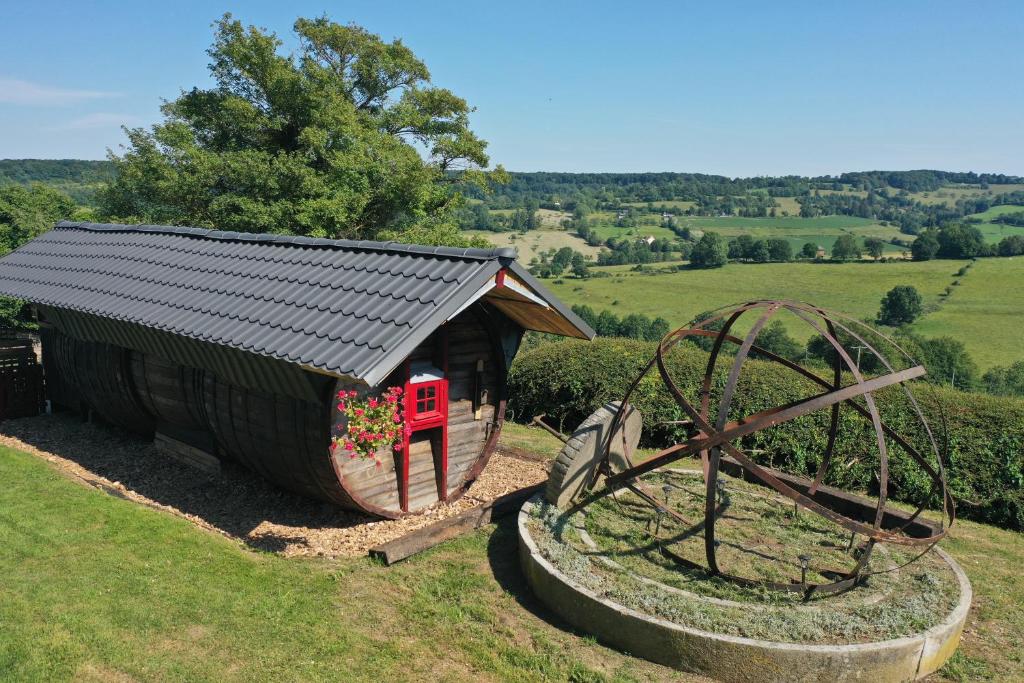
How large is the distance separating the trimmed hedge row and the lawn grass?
3.08 meters

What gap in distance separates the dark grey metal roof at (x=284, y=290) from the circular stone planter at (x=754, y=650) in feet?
10.5

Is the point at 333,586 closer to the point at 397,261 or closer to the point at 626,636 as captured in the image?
the point at 626,636

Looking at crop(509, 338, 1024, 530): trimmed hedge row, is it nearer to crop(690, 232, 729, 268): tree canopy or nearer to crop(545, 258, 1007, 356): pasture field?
crop(545, 258, 1007, 356): pasture field

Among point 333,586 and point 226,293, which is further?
point 226,293

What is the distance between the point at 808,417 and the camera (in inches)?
520

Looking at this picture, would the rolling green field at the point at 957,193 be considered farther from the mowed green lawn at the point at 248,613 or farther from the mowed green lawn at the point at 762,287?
the mowed green lawn at the point at 248,613

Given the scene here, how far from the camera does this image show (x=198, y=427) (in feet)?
33.5

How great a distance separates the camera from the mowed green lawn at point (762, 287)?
60875 mm

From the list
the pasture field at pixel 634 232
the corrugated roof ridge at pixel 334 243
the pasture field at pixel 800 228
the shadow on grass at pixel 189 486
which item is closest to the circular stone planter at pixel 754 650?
the corrugated roof ridge at pixel 334 243

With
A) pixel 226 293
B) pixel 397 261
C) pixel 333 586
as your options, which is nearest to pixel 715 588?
pixel 333 586

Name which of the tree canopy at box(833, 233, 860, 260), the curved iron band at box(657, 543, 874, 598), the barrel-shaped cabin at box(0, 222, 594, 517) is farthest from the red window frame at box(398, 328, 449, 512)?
the tree canopy at box(833, 233, 860, 260)

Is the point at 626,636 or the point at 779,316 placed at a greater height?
the point at 626,636

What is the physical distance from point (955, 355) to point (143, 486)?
4274 centimetres

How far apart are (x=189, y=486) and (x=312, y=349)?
4484 mm
